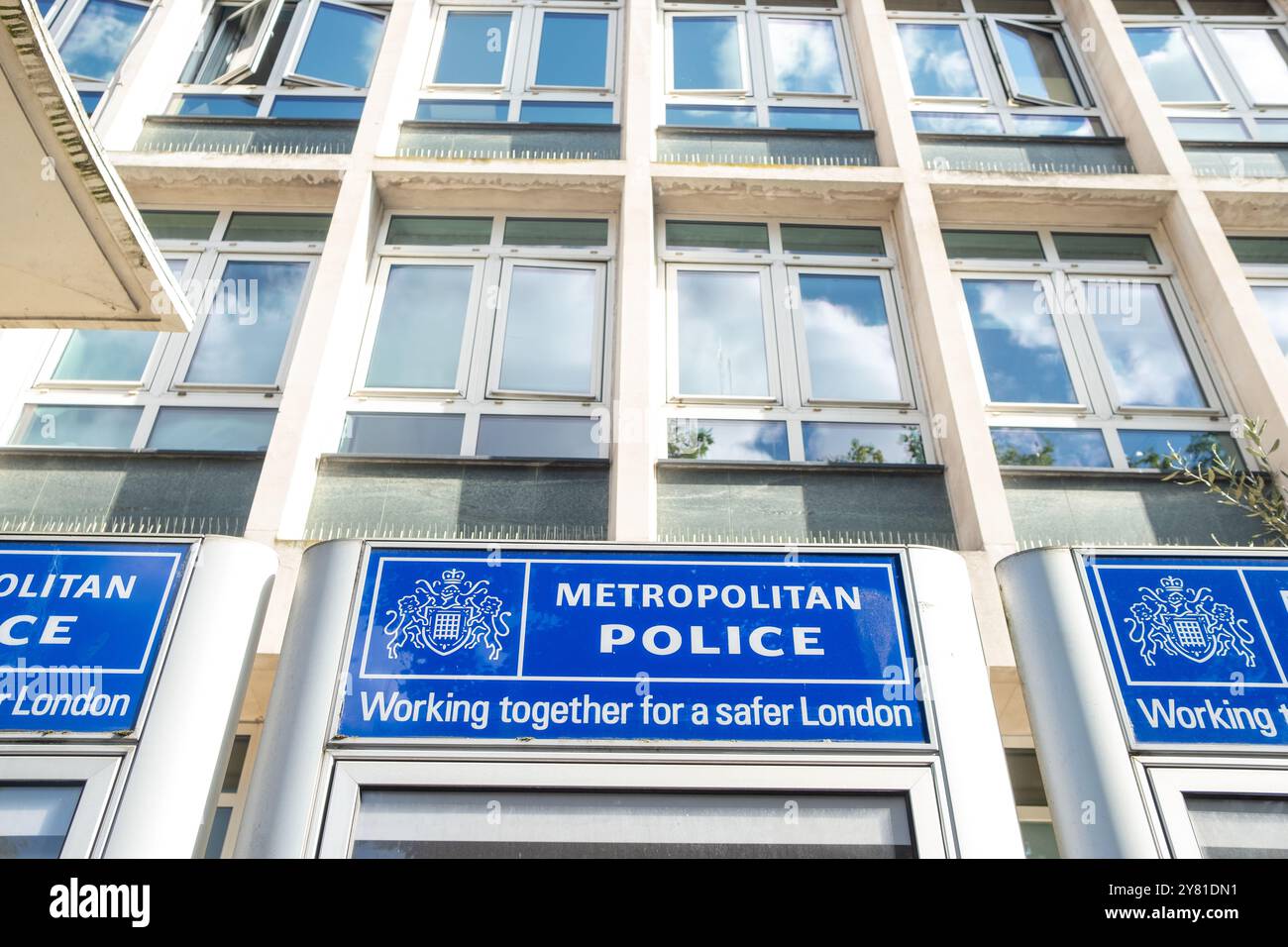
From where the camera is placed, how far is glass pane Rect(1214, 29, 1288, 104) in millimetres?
9469

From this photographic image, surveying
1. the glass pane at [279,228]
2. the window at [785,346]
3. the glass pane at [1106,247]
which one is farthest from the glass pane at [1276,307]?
the glass pane at [279,228]

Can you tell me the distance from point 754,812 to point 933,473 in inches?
129

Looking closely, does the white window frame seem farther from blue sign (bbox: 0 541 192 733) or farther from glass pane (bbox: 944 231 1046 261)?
glass pane (bbox: 944 231 1046 261)

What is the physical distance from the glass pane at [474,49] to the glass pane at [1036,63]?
16.8 ft

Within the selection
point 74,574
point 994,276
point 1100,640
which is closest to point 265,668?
point 74,574

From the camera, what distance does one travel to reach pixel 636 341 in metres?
6.82

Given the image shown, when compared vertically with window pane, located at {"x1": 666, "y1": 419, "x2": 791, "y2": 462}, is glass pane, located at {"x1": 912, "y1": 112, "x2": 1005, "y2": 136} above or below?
above

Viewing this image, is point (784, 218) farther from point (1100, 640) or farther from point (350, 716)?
point (350, 716)

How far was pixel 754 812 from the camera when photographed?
13.5 ft

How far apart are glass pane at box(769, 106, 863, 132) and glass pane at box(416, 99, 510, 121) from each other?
101 inches

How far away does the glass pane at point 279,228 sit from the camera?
811 cm

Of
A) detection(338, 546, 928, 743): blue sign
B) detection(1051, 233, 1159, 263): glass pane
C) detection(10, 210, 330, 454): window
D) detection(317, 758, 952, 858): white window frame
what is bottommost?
detection(317, 758, 952, 858): white window frame

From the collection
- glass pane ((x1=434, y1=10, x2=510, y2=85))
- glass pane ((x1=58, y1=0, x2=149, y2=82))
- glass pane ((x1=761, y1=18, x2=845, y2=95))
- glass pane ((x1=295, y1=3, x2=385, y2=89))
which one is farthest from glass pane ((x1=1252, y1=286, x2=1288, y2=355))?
glass pane ((x1=58, y1=0, x2=149, y2=82))
